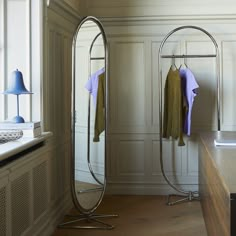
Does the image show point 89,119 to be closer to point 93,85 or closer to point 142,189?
point 93,85

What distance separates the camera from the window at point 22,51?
3.32 metres

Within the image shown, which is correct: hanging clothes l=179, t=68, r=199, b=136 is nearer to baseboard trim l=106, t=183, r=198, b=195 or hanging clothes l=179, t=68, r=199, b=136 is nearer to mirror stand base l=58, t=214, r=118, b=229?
baseboard trim l=106, t=183, r=198, b=195

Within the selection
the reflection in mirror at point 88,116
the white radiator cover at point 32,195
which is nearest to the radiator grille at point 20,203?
the white radiator cover at point 32,195

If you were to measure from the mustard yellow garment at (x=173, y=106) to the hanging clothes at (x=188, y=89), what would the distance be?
0.06m

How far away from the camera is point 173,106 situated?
4.46 m

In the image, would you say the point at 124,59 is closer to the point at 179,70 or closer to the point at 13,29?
the point at 179,70

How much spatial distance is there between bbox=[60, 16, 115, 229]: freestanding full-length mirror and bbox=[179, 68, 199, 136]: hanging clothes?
36.7 inches

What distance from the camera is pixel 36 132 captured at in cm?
314

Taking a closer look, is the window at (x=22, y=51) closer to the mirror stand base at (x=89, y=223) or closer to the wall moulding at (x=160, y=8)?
the mirror stand base at (x=89, y=223)

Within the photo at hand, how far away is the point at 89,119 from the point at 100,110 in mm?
153

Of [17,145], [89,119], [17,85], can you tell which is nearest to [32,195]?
[17,145]

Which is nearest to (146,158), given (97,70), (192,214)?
(192,214)

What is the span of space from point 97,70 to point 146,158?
1.36m

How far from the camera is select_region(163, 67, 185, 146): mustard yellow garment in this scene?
443 centimetres
